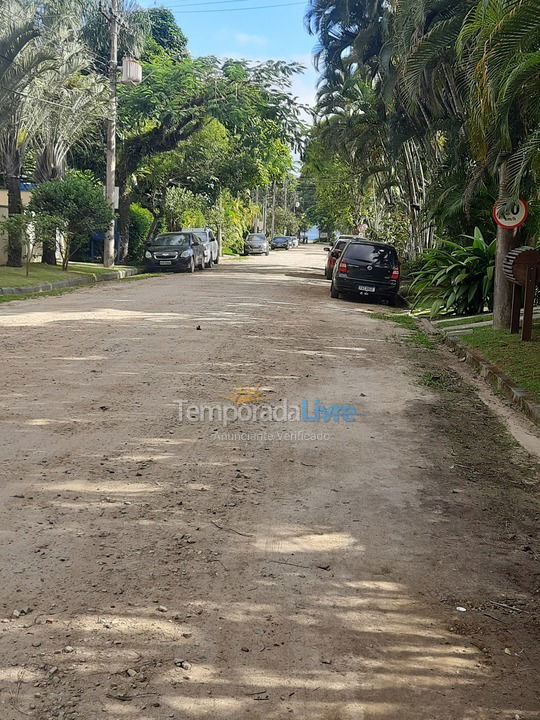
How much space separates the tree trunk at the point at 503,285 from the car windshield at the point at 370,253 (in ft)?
24.2

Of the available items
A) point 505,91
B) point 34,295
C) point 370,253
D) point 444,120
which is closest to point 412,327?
point 370,253

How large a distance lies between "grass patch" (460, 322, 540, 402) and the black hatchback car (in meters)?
7.24

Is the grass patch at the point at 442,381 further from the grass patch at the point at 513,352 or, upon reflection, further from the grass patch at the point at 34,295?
the grass patch at the point at 34,295

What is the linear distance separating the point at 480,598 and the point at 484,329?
11.2 metres

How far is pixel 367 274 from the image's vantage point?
2230cm

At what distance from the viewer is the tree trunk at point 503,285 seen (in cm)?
1478

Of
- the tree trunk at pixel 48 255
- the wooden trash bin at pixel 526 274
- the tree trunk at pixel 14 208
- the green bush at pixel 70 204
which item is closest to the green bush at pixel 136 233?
the tree trunk at pixel 48 255

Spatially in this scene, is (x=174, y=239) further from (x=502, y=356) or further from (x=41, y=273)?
(x=502, y=356)

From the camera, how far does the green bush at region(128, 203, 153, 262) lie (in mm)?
38719

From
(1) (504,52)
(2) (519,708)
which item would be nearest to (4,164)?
(1) (504,52)

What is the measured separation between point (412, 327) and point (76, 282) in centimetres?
1244

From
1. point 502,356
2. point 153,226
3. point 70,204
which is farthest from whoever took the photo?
point 153,226

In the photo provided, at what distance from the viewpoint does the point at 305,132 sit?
35781 mm

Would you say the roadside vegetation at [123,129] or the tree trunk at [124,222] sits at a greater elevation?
the roadside vegetation at [123,129]
